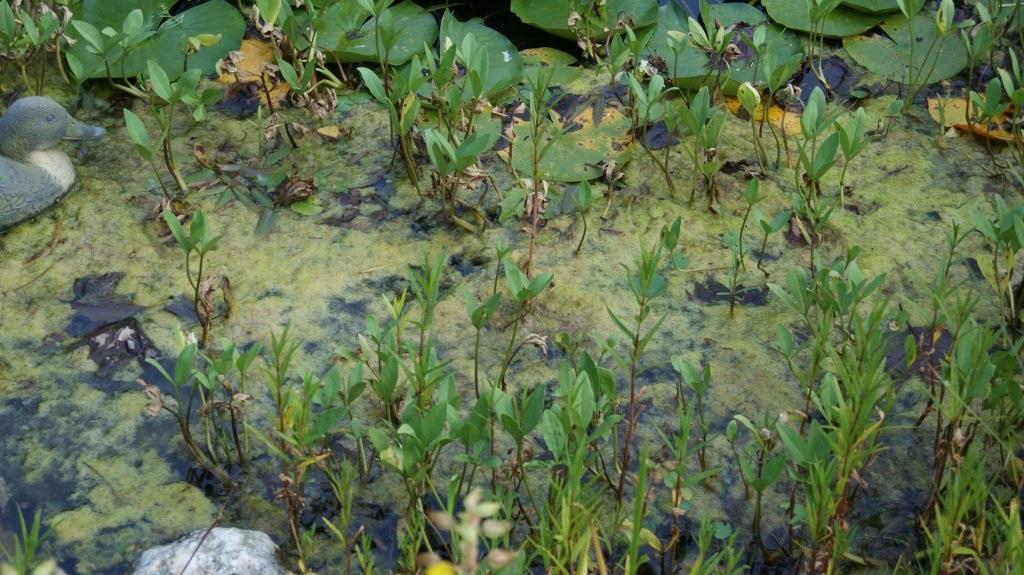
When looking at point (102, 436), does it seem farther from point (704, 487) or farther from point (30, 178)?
point (704, 487)

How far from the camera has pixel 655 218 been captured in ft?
9.91

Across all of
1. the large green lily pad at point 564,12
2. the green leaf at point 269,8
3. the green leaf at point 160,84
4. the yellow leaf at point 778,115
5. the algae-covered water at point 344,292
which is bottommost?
the algae-covered water at point 344,292

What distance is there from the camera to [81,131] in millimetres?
3064

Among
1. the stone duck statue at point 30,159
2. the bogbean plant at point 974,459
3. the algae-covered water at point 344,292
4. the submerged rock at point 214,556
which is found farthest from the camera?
the stone duck statue at point 30,159

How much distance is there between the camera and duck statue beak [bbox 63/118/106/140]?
3.04 metres

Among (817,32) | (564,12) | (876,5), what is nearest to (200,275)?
(564,12)

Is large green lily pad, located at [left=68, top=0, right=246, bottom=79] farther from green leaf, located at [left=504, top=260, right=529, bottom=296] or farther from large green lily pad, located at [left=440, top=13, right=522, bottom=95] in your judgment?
green leaf, located at [left=504, top=260, right=529, bottom=296]

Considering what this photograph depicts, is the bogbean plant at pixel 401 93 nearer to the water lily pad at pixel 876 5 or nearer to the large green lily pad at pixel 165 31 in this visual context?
the large green lily pad at pixel 165 31

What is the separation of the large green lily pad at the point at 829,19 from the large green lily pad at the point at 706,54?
0.04 meters

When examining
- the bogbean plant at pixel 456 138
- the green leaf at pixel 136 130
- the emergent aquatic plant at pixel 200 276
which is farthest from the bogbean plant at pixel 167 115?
the bogbean plant at pixel 456 138

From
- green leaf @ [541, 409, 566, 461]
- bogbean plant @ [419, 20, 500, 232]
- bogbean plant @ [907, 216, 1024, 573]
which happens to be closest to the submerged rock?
green leaf @ [541, 409, 566, 461]

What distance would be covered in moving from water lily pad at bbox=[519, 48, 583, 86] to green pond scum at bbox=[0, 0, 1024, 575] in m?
0.01

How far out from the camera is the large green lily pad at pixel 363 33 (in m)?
3.40

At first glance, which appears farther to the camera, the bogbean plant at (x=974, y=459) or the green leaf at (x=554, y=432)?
the green leaf at (x=554, y=432)
